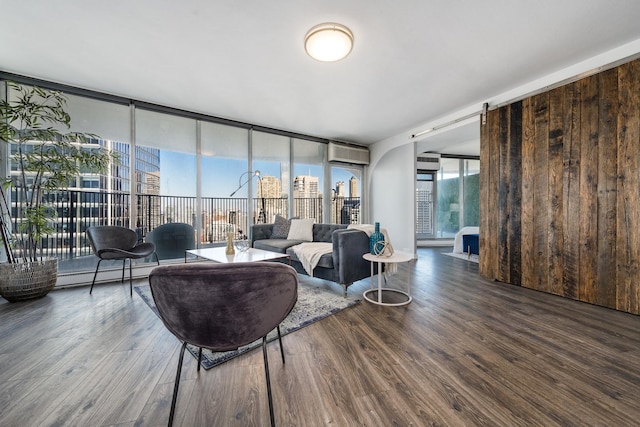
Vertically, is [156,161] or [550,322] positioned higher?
[156,161]

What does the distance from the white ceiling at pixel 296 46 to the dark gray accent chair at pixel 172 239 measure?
1903 mm

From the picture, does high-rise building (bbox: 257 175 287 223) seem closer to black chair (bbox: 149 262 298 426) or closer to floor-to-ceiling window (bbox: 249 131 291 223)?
floor-to-ceiling window (bbox: 249 131 291 223)

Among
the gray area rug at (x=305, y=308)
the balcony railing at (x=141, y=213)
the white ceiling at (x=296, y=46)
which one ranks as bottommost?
the gray area rug at (x=305, y=308)

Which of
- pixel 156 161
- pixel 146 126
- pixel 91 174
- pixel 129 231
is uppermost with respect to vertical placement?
pixel 146 126

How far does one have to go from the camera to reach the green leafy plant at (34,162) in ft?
8.61

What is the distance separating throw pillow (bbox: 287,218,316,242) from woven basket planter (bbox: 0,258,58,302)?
113 inches

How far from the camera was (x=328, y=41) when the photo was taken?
2.18m

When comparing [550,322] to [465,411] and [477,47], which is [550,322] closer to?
[465,411]

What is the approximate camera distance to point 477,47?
2418mm

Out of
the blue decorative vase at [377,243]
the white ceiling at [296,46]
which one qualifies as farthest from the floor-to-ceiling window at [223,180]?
the blue decorative vase at [377,243]

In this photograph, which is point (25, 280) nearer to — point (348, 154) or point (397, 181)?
point (348, 154)

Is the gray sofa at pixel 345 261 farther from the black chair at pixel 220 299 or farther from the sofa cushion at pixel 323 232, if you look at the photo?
the black chair at pixel 220 299

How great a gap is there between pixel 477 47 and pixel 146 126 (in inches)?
172

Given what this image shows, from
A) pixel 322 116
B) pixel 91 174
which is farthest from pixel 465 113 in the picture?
pixel 91 174
